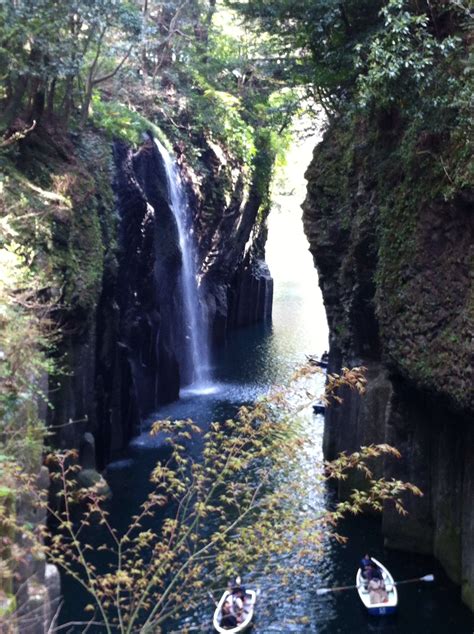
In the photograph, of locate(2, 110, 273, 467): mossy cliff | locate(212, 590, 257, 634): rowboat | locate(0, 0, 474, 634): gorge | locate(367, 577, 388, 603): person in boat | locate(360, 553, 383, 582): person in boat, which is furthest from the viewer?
locate(2, 110, 273, 467): mossy cliff

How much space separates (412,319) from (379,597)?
242 inches

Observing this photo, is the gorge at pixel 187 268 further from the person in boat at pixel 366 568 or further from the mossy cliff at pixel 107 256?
the person in boat at pixel 366 568

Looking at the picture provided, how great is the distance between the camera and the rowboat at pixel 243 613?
44.4 ft

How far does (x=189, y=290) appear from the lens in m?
35.2

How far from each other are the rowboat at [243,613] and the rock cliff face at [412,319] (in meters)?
4.69

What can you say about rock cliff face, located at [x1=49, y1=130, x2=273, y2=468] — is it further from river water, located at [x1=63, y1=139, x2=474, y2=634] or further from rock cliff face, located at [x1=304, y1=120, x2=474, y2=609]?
rock cliff face, located at [x1=304, y1=120, x2=474, y2=609]

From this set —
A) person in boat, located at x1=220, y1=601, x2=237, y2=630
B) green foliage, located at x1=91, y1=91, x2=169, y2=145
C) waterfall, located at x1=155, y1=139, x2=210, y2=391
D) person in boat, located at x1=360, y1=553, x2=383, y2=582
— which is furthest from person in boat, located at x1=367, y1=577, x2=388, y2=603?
waterfall, located at x1=155, y1=139, x2=210, y2=391

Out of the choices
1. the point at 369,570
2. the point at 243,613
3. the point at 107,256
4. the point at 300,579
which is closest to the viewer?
the point at 243,613

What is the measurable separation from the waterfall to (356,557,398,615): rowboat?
19.5 m

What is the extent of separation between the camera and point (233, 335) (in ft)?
163

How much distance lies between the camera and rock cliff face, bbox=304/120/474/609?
14.8 metres

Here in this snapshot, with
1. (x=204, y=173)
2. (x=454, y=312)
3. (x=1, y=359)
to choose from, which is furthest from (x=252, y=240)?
(x=1, y=359)

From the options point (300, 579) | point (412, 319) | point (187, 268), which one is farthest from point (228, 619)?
point (187, 268)

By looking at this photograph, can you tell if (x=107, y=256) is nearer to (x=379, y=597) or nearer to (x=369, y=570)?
(x=369, y=570)
